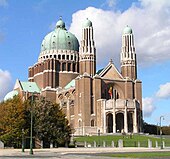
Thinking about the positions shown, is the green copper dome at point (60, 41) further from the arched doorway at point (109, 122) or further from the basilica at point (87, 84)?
the arched doorway at point (109, 122)

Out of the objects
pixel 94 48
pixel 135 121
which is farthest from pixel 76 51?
pixel 135 121

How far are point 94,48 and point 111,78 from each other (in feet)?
33.2

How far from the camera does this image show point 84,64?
115375 millimetres

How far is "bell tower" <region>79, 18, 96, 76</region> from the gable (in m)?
3.79

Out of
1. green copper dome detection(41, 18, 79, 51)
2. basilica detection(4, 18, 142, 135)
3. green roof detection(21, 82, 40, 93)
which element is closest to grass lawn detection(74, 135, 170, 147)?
basilica detection(4, 18, 142, 135)

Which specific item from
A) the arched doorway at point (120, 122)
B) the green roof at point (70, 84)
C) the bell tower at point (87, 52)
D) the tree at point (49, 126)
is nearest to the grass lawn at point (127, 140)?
the tree at point (49, 126)

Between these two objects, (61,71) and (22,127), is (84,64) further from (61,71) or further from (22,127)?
(22,127)

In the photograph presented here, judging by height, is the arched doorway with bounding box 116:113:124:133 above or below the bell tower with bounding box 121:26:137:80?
below

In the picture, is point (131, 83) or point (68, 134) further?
point (131, 83)

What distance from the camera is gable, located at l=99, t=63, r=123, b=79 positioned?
388 ft

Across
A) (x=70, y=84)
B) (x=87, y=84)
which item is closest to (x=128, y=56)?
(x=87, y=84)

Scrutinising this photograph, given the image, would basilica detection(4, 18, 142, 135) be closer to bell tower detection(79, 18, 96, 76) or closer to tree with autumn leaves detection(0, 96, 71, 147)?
bell tower detection(79, 18, 96, 76)

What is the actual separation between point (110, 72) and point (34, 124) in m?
55.2

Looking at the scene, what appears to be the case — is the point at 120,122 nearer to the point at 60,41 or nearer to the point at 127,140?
the point at 127,140
